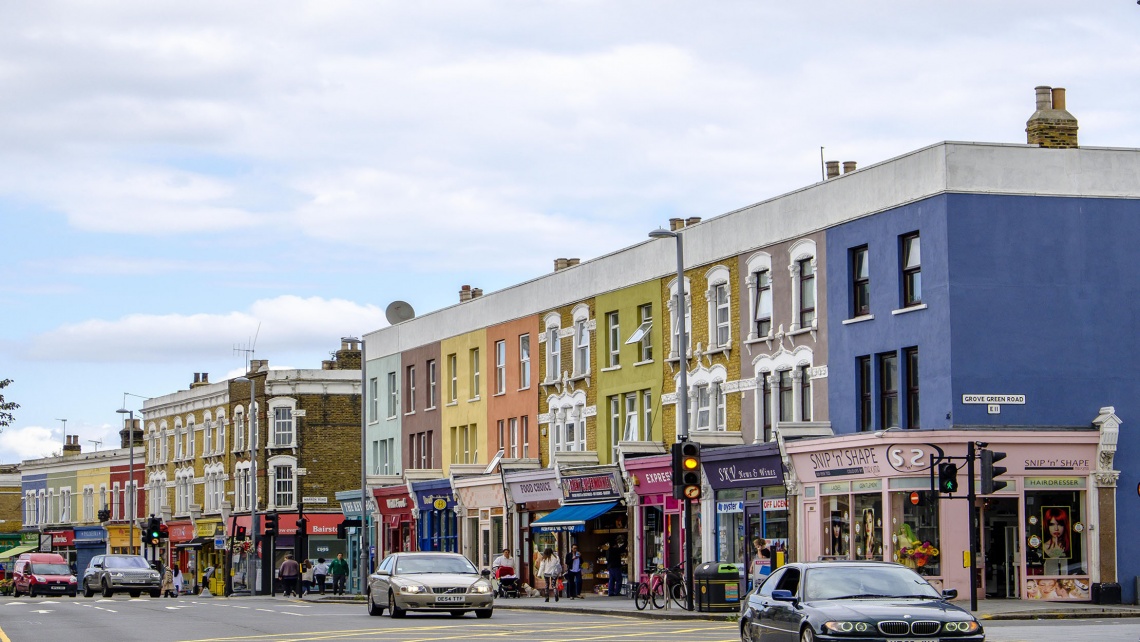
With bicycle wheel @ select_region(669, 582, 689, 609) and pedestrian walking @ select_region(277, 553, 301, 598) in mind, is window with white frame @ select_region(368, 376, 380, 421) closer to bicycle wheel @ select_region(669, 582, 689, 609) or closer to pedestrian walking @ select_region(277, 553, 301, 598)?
pedestrian walking @ select_region(277, 553, 301, 598)

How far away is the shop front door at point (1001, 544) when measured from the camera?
36906 millimetres

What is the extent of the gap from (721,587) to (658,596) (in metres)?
6.39

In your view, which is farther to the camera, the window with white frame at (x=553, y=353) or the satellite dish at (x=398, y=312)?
the satellite dish at (x=398, y=312)

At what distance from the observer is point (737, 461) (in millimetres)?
42875

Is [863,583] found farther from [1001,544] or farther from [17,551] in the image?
[17,551]

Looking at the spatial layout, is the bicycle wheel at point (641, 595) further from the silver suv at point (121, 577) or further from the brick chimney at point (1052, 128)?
the silver suv at point (121, 577)

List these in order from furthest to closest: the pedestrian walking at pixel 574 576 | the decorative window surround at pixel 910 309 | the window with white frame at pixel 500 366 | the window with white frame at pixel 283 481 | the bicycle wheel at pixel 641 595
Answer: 1. the window with white frame at pixel 283 481
2. the window with white frame at pixel 500 366
3. the pedestrian walking at pixel 574 576
4. the bicycle wheel at pixel 641 595
5. the decorative window surround at pixel 910 309

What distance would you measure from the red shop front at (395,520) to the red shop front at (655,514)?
692 inches

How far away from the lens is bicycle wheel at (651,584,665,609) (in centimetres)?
3730

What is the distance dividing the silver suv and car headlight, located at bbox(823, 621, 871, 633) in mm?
42004

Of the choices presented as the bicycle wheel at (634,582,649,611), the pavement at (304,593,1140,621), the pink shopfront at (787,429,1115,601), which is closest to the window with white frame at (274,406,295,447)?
the pavement at (304,593,1140,621)

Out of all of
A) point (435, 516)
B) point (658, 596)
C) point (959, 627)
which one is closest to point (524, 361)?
point (435, 516)

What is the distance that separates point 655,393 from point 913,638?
98.8 ft

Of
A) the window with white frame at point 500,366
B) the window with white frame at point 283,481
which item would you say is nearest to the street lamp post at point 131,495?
the window with white frame at point 283,481
